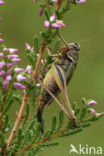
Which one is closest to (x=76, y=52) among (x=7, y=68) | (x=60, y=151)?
(x=7, y=68)

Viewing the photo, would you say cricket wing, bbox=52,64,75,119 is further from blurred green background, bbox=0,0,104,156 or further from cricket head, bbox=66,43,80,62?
blurred green background, bbox=0,0,104,156

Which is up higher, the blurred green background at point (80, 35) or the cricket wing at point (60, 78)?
the blurred green background at point (80, 35)

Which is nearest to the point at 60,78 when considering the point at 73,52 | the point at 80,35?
the point at 73,52

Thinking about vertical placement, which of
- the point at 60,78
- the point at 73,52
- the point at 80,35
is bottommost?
the point at 60,78

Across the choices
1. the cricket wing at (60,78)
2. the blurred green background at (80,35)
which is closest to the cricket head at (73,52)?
the cricket wing at (60,78)

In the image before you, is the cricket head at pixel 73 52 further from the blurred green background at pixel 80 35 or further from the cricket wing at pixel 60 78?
the blurred green background at pixel 80 35

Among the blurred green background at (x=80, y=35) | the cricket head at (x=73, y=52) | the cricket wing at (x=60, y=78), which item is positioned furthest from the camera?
the blurred green background at (x=80, y=35)

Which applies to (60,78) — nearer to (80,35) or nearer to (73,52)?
(73,52)

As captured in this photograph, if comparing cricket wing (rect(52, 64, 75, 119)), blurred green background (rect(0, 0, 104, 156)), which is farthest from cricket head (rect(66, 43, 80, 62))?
blurred green background (rect(0, 0, 104, 156))
